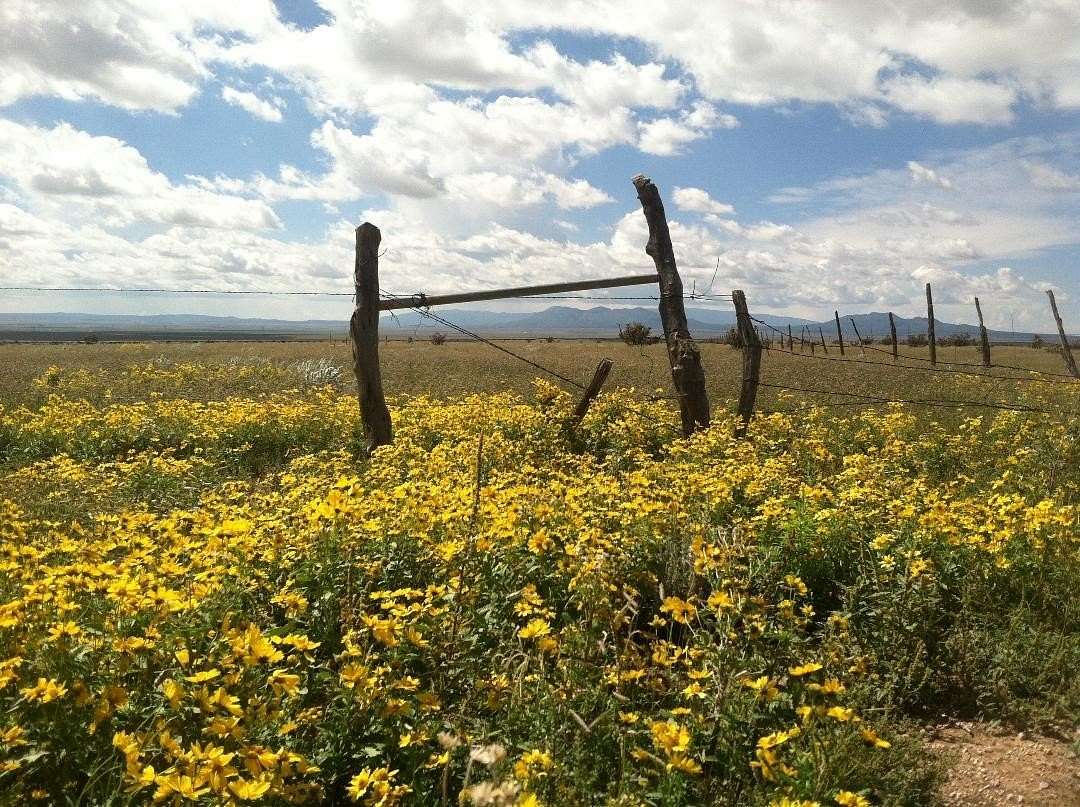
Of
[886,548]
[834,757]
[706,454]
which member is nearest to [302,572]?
[834,757]

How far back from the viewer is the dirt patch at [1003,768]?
10.6 feet

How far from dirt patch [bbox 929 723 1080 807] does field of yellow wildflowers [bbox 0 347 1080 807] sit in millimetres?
157

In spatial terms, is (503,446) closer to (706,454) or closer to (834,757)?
(706,454)

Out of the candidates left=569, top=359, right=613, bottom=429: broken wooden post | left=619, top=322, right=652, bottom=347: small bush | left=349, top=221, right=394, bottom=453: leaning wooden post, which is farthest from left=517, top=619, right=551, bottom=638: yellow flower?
left=619, top=322, right=652, bottom=347: small bush

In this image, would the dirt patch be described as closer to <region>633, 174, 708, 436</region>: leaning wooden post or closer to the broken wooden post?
<region>633, 174, 708, 436</region>: leaning wooden post

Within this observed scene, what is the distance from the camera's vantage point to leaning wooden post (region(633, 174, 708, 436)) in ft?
29.9

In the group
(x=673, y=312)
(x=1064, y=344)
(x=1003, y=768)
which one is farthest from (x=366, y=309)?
(x=1064, y=344)

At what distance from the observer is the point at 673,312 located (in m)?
9.09

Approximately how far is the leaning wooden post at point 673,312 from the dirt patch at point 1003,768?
5.54 metres

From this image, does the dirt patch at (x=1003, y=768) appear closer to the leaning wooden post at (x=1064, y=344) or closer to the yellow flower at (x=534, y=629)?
the yellow flower at (x=534, y=629)

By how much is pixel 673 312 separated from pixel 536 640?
6295mm

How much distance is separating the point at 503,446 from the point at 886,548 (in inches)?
183

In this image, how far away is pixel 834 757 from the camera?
2.82 m

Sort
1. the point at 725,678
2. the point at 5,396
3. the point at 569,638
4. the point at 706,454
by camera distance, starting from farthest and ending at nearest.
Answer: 1. the point at 5,396
2. the point at 706,454
3. the point at 569,638
4. the point at 725,678
